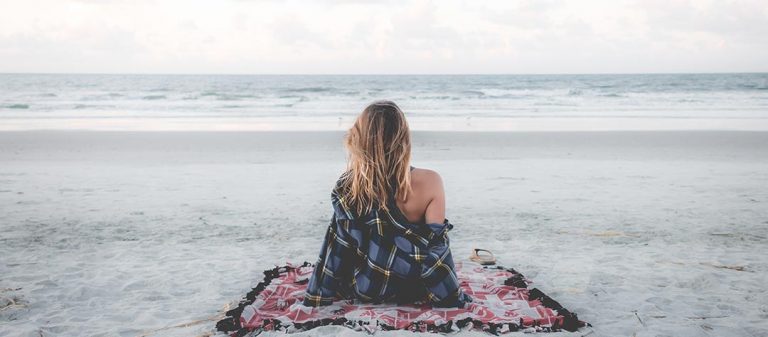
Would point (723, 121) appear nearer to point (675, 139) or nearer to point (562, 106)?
point (675, 139)

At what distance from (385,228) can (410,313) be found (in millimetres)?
552

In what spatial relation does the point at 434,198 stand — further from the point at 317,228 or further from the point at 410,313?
the point at 317,228

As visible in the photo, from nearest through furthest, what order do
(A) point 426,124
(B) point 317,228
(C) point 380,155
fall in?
(C) point 380,155 < (B) point 317,228 < (A) point 426,124

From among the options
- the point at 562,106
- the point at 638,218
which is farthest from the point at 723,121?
the point at 638,218

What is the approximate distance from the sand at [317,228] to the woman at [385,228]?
44 cm

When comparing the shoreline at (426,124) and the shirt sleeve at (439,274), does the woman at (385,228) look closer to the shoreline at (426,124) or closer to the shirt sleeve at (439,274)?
the shirt sleeve at (439,274)

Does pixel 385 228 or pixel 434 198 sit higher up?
pixel 434 198

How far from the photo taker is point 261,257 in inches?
205

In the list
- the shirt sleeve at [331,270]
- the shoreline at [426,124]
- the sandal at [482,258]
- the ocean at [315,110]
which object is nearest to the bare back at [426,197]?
the shirt sleeve at [331,270]

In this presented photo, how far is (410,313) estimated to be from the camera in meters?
3.69

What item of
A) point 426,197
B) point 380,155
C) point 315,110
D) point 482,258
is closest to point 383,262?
point 426,197

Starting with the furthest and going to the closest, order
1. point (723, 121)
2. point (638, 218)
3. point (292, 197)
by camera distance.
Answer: point (723, 121)
point (292, 197)
point (638, 218)

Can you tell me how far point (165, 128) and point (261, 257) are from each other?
1340cm

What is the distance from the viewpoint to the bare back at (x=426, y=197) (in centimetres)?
367
